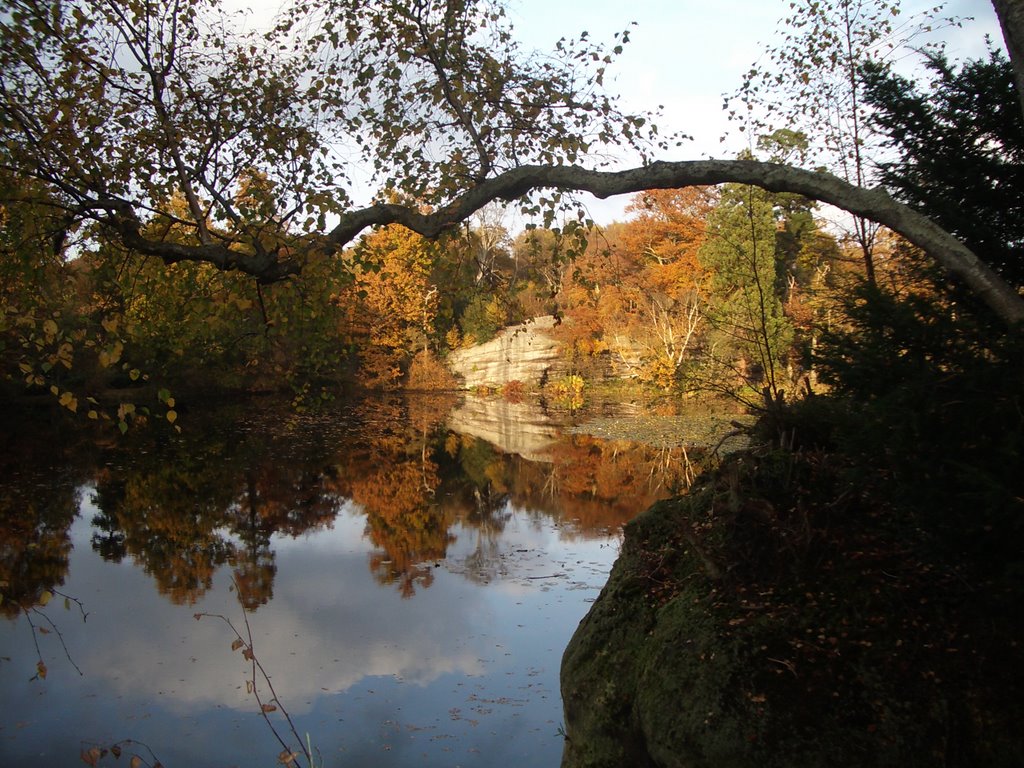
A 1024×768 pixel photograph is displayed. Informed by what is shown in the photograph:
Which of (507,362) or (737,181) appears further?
(507,362)

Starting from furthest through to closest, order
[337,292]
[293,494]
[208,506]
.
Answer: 1. [293,494]
2. [208,506]
3. [337,292]

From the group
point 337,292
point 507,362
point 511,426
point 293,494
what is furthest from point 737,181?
point 507,362

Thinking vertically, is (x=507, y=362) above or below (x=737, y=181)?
above

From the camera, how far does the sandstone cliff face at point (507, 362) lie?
40875mm

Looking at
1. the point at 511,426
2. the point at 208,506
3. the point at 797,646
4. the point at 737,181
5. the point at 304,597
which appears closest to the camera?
the point at 797,646

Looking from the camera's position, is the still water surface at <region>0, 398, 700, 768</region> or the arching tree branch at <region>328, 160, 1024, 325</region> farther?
the still water surface at <region>0, 398, 700, 768</region>

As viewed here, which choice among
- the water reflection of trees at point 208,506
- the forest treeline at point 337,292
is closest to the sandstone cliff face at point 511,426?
the water reflection of trees at point 208,506

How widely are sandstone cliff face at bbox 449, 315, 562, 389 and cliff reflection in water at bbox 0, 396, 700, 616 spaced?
15560 millimetres

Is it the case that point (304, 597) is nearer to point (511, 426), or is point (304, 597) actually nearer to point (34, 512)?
point (34, 512)

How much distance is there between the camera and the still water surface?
6.57 meters

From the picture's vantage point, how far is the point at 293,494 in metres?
15.8

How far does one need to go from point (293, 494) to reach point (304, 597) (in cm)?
628

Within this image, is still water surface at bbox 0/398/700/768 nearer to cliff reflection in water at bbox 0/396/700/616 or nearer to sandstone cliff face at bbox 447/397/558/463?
cliff reflection in water at bbox 0/396/700/616

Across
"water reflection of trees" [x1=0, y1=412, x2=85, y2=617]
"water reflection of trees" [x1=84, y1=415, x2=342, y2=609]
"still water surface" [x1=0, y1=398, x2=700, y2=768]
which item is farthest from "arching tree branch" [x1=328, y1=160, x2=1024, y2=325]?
"water reflection of trees" [x1=84, y1=415, x2=342, y2=609]
